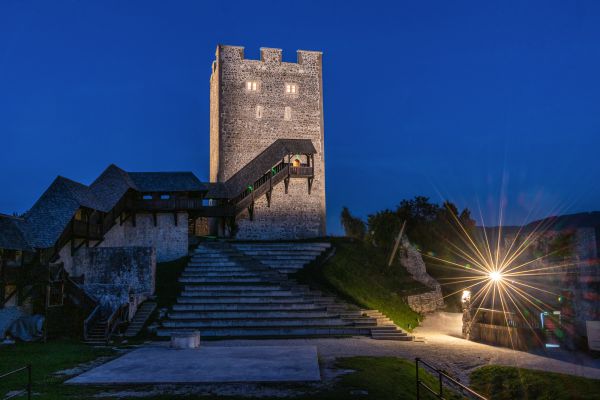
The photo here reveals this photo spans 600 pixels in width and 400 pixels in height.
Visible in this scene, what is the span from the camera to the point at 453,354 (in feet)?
52.6

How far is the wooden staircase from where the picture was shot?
1904cm

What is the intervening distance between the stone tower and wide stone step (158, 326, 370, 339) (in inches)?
705

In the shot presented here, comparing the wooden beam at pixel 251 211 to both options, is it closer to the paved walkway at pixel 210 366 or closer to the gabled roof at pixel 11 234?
the gabled roof at pixel 11 234

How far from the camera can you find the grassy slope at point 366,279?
2464 centimetres

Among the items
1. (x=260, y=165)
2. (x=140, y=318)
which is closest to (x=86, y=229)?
(x=140, y=318)

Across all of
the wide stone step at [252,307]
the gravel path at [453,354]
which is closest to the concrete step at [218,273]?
the wide stone step at [252,307]

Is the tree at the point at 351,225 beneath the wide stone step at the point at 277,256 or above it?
above

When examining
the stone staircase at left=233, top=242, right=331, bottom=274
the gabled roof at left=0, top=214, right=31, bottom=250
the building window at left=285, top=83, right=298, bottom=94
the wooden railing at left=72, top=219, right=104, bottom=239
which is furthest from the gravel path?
the building window at left=285, top=83, right=298, bottom=94

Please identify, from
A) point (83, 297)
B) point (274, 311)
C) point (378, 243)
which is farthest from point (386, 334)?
point (378, 243)

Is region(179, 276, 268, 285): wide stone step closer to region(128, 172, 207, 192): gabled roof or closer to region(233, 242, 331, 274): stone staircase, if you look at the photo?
region(233, 242, 331, 274): stone staircase

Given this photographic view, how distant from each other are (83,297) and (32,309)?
1.82 m

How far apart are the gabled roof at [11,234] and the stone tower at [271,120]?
18.3 metres

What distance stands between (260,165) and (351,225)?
16.3 meters

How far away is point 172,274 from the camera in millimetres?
26141
